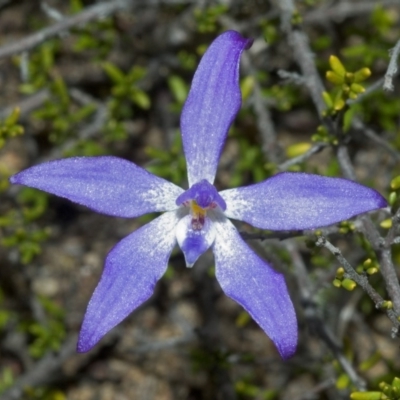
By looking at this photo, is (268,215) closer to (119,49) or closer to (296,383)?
(296,383)

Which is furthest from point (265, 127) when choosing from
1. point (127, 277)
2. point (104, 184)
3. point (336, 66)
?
point (127, 277)

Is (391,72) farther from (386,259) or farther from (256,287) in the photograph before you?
(256,287)

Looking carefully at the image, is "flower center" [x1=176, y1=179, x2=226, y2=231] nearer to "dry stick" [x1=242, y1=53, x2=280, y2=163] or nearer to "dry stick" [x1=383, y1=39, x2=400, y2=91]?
"dry stick" [x1=383, y1=39, x2=400, y2=91]

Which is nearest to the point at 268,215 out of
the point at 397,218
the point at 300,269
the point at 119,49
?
the point at 397,218

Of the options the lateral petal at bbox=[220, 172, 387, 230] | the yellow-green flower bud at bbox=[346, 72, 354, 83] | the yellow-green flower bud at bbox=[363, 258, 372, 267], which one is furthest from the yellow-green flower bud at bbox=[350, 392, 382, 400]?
the yellow-green flower bud at bbox=[346, 72, 354, 83]

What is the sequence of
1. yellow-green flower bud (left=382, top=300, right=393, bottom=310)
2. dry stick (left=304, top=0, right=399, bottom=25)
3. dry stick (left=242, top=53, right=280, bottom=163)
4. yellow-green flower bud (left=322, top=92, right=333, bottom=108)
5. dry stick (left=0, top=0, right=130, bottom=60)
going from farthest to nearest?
dry stick (left=304, top=0, right=399, bottom=25), dry stick (left=242, top=53, right=280, bottom=163), dry stick (left=0, top=0, right=130, bottom=60), yellow-green flower bud (left=322, top=92, right=333, bottom=108), yellow-green flower bud (left=382, top=300, right=393, bottom=310)

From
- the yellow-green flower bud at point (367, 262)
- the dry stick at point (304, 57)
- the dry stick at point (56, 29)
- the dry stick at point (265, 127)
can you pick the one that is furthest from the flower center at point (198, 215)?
the dry stick at point (56, 29)

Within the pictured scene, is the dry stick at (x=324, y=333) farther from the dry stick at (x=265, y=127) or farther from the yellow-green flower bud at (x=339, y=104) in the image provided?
the yellow-green flower bud at (x=339, y=104)
